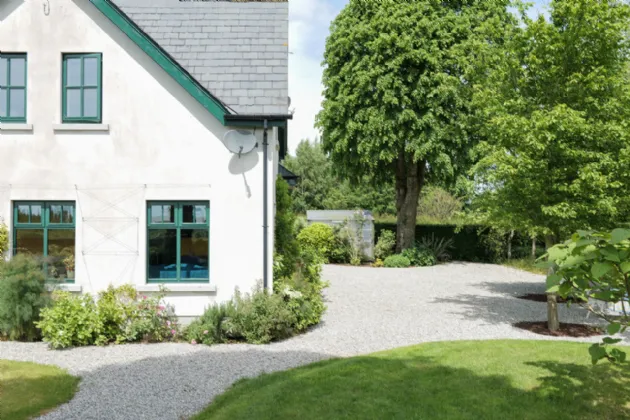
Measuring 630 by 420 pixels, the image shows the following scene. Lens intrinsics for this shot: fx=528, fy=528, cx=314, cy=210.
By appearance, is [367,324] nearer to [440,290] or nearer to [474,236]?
[440,290]

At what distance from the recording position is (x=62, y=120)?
409 inches

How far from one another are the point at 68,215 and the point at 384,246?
18.5 metres

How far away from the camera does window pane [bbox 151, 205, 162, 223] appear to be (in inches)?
411

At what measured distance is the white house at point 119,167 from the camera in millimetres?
10312

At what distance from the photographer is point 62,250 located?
1044cm

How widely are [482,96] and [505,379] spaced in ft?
22.1

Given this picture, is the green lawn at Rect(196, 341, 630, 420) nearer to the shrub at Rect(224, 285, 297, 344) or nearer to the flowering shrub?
the shrub at Rect(224, 285, 297, 344)

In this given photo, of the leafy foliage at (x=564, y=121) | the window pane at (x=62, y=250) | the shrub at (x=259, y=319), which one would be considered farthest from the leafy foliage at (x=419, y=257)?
the window pane at (x=62, y=250)

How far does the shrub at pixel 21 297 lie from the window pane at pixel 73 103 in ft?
9.55

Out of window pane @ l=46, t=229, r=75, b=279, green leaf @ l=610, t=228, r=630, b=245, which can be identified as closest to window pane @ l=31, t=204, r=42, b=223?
window pane @ l=46, t=229, r=75, b=279

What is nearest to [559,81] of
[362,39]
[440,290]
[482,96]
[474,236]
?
[482,96]

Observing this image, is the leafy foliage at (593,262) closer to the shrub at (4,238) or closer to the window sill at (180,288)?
the window sill at (180,288)

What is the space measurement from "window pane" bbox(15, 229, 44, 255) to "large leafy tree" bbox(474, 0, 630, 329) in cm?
909

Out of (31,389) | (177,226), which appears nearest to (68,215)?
(177,226)
